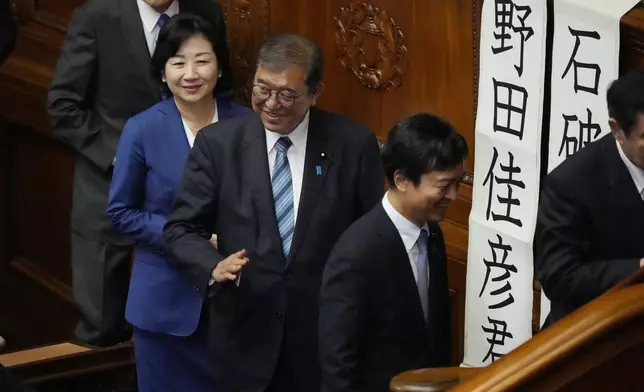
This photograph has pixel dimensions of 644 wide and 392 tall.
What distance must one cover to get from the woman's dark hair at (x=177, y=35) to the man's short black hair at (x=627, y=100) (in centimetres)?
142

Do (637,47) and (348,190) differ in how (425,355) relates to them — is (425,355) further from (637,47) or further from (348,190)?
(637,47)

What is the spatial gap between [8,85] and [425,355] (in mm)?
3592

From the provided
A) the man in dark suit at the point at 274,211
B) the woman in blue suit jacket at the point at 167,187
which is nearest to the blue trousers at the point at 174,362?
the woman in blue suit jacket at the point at 167,187

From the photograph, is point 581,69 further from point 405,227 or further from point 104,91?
point 104,91

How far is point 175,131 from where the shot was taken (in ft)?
12.2

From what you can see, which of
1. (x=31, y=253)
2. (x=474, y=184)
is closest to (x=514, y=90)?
(x=474, y=184)

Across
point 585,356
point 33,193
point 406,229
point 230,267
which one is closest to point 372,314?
point 406,229

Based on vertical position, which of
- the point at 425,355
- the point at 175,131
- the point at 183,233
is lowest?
the point at 425,355

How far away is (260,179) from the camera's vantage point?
3.25 meters

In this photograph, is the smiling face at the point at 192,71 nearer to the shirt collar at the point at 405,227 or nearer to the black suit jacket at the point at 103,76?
the black suit jacket at the point at 103,76

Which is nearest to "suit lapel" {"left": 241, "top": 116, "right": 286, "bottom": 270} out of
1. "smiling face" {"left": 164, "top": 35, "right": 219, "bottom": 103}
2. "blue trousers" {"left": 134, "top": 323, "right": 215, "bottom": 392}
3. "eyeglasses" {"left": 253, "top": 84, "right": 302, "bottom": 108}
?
"eyeglasses" {"left": 253, "top": 84, "right": 302, "bottom": 108}

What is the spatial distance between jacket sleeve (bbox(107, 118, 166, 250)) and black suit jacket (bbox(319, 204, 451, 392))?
3.47ft

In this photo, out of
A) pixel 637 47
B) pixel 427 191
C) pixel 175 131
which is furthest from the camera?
pixel 175 131

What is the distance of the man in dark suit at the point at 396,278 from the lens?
2.69 m
